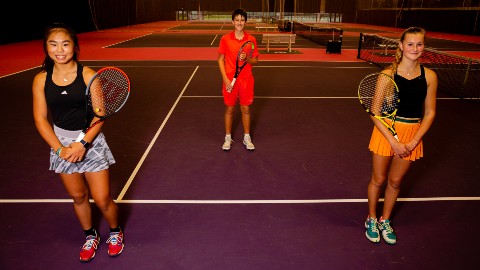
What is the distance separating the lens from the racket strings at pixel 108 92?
2.30 m

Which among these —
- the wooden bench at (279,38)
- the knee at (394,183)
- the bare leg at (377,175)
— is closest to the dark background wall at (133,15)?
the wooden bench at (279,38)

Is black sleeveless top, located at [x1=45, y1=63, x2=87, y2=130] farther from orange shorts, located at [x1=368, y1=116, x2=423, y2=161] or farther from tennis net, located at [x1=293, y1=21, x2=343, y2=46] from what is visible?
tennis net, located at [x1=293, y1=21, x2=343, y2=46]

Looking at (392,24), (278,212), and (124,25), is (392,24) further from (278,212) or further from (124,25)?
(278,212)

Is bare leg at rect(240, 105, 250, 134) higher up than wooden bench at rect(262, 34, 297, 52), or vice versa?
wooden bench at rect(262, 34, 297, 52)

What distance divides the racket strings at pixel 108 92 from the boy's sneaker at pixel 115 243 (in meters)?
0.95

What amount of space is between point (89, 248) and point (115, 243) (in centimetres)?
18

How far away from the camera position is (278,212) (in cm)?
329

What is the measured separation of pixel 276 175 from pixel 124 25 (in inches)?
1397

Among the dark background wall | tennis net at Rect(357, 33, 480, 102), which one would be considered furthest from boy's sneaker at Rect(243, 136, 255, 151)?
the dark background wall

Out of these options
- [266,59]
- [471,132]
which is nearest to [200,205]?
[471,132]

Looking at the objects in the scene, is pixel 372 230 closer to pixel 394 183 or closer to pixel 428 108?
pixel 394 183

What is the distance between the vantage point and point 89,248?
268cm

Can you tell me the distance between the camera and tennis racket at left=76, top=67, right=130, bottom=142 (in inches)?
90.0

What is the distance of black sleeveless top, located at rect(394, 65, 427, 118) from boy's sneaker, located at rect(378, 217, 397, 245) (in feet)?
3.08
